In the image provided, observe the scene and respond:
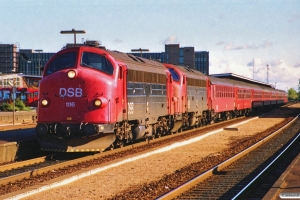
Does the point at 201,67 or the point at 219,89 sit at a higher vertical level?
the point at 201,67

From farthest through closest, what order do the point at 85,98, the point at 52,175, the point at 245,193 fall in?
1. the point at 85,98
2. the point at 52,175
3. the point at 245,193

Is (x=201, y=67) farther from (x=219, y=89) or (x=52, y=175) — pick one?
(x=52, y=175)

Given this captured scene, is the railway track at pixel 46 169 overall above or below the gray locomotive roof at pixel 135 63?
below

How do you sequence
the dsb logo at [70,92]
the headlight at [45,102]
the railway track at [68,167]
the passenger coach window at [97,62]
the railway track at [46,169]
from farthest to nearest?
the passenger coach window at [97,62]
the headlight at [45,102]
the dsb logo at [70,92]
the railway track at [46,169]
the railway track at [68,167]

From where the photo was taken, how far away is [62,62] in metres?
19.0

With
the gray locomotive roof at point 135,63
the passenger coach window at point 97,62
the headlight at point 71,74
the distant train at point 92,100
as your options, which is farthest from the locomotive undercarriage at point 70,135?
the gray locomotive roof at point 135,63

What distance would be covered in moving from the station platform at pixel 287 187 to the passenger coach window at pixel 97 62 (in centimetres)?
712

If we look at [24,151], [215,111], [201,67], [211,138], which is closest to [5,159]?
Answer: [24,151]

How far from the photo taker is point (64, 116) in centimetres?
1823

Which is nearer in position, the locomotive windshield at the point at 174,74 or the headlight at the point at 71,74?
the headlight at the point at 71,74

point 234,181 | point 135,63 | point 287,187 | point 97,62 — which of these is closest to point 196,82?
point 135,63

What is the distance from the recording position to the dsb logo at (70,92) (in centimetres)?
1819

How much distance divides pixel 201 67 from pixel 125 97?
151 meters

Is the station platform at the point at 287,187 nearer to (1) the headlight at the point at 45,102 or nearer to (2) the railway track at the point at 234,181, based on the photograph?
(2) the railway track at the point at 234,181
